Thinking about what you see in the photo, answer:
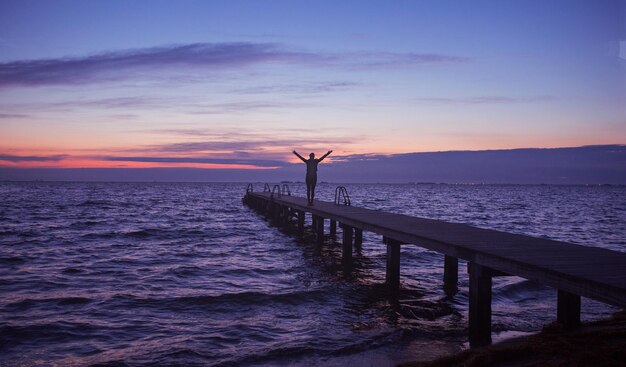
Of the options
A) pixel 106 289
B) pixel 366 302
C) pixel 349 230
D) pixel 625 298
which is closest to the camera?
pixel 625 298

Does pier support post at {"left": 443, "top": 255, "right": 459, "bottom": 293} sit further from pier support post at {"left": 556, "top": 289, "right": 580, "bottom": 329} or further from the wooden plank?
pier support post at {"left": 556, "top": 289, "right": 580, "bottom": 329}

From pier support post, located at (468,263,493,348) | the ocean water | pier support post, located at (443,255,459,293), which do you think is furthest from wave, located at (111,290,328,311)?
pier support post, located at (468,263,493,348)

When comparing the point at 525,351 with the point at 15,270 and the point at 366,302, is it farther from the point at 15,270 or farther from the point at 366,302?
the point at 15,270

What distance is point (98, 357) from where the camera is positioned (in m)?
7.80

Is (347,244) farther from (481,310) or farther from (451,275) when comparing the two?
(481,310)

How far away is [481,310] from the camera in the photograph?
808 cm

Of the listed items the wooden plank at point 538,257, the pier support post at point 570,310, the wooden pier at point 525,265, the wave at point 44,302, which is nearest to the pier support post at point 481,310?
the wooden pier at point 525,265

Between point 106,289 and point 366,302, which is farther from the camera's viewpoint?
point 106,289

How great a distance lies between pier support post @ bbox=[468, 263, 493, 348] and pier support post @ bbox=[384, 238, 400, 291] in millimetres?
4359

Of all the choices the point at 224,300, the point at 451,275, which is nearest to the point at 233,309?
the point at 224,300

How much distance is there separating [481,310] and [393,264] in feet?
15.6

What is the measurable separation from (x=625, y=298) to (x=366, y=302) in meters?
6.59

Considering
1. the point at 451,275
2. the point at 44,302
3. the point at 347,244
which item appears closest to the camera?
the point at 44,302

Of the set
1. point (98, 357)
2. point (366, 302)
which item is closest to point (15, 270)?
point (98, 357)
